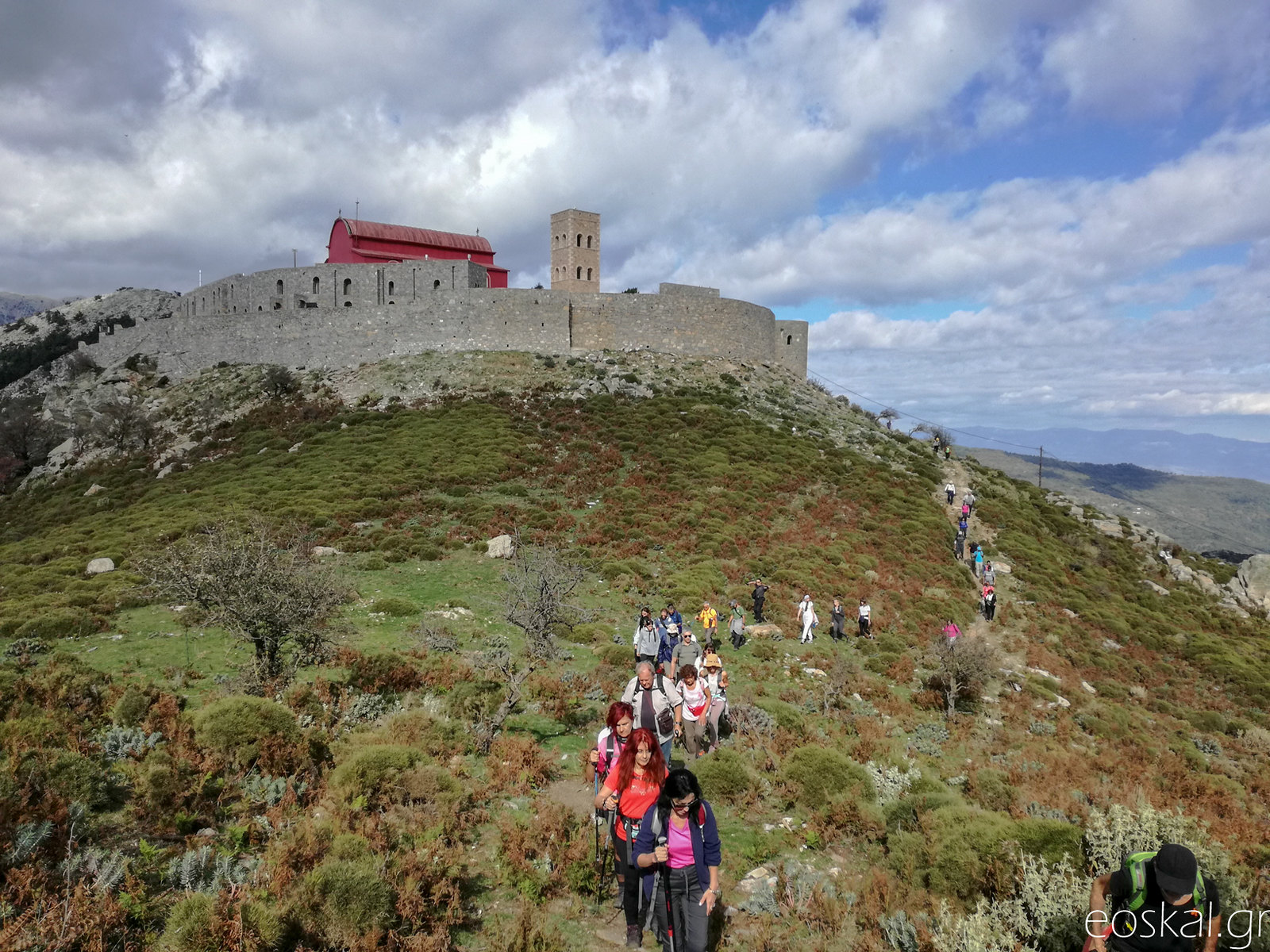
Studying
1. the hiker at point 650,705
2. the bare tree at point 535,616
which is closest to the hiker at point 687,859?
the hiker at point 650,705

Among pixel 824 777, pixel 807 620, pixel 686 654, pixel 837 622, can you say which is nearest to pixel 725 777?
pixel 824 777

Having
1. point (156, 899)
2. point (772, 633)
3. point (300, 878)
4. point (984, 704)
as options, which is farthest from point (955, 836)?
point (772, 633)

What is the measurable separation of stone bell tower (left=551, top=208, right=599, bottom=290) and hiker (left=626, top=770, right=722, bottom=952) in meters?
55.0

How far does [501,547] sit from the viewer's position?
25312mm

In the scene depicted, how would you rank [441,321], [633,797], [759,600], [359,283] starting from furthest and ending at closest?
[359,283] < [441,321] < [759,600] < [633,797]

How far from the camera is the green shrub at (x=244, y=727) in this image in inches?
368

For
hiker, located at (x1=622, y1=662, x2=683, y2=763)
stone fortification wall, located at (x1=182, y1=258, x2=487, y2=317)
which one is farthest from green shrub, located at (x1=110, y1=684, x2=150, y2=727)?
stone fortification wall, located at (x1=182, y1=258, x2=487, y2=317)

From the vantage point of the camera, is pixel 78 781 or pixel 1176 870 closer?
pixel 1176 870

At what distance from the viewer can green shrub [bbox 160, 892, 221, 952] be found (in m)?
5.47

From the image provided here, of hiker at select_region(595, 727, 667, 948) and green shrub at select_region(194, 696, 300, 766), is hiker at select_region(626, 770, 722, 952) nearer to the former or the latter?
hiker at select_region(595, 727, 667, 948)

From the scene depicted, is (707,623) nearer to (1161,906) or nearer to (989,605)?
(989,605)

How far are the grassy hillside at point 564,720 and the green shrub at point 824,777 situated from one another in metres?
0.06

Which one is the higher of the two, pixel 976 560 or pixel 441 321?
pixel 441 321

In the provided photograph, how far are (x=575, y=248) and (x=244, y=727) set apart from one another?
52.4 meters
